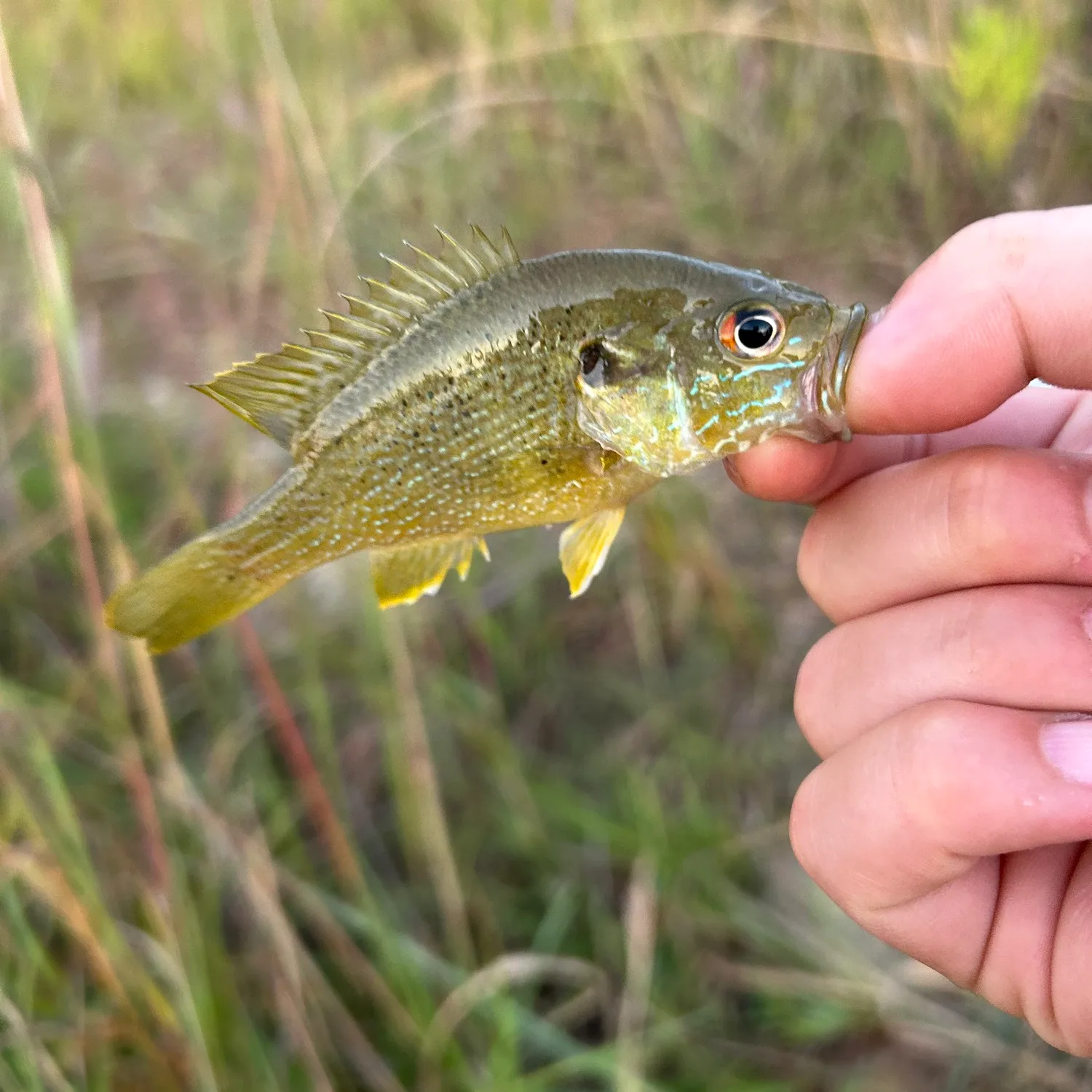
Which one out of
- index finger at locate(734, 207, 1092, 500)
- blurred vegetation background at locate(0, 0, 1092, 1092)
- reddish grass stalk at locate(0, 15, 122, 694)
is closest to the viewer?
index finger at locate(734, 207, 1092, 500)

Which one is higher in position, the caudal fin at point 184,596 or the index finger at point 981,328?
the index finger at point 981,328

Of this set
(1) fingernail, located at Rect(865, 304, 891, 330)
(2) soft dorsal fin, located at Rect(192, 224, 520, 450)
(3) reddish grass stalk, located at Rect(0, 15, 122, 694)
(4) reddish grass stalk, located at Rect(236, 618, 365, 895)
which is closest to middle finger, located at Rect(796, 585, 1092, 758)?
(1) fingernail, located at Rect(865, 304, 891, 330)

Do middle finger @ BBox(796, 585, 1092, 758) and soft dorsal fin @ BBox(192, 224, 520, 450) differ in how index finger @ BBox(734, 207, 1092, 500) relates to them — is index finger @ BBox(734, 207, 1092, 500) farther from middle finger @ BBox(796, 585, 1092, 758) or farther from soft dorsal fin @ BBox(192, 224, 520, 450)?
soft dorsal fin @ BBox(192, 224, 520, 450)

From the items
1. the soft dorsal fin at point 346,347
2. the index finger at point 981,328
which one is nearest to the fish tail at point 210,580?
the soft dorsal fin at point 346,347

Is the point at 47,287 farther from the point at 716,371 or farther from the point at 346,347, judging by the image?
the point at 716,371

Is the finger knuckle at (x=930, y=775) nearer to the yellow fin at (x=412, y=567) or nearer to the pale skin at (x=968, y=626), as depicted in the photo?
the pale skin at (x=968, y=626)

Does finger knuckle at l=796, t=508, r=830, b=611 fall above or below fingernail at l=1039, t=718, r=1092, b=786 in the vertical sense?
above

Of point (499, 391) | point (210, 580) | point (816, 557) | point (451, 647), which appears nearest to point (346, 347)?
point (499, 391)
